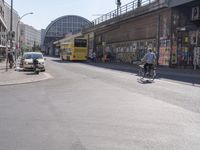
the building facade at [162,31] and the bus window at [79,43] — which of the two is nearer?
the building facade at [162,31]

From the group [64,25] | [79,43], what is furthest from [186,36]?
[64,25]

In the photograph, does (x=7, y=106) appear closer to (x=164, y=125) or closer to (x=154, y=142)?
(x=164, y=125)

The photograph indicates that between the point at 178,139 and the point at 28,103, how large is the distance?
6572 millimetres

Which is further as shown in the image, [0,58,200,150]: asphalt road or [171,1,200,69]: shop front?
[171,1,200,69]: shop front

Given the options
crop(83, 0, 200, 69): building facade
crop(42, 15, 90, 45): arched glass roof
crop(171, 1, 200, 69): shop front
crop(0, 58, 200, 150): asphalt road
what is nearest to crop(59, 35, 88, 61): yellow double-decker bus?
crop(83, 0, 200, 69): building facade

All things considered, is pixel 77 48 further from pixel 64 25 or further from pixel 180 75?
pixel 64 25

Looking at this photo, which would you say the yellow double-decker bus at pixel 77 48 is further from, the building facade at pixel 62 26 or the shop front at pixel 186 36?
the building facade at pixel 62 26

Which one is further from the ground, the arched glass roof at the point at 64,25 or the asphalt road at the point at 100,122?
the arched glass roof at the point at 64,25

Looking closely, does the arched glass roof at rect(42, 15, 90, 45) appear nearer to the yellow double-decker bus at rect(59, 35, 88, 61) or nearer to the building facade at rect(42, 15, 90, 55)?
the building facade at rect(42, 15, 90, 55)

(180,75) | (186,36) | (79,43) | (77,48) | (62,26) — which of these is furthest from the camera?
(62,26)

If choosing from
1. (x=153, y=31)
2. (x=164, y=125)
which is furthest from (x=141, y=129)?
(x=153, y=31)

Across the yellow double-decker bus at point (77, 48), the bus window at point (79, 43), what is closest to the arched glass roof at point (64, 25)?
the yellow double-decker bus at point (77, 48)

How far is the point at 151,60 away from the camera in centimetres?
2519

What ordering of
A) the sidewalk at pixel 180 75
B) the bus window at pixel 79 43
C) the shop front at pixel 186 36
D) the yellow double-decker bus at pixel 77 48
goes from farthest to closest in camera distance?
1. the yellow double-decker bus at pixel 77 48
2. the bus window at pixel 79 43
3. the shop front at pixel 186 36
4. the sidewalk at pixel 180 75
